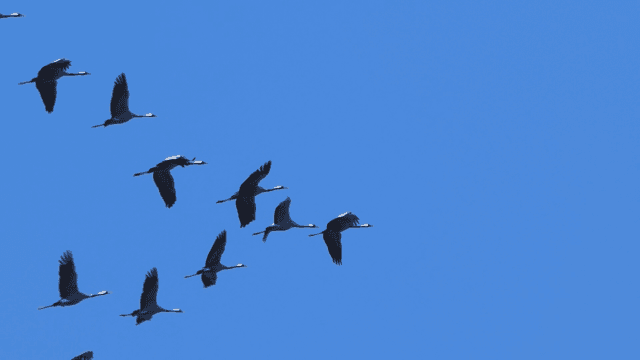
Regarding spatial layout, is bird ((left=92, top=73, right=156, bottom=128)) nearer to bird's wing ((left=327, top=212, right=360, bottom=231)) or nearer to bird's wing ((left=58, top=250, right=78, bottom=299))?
bird's wing ((left=58, top=250, right=78, bottom=299))

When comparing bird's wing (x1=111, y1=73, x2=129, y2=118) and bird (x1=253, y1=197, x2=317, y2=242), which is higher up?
bird's wing (x1=111, y1=73, x2=129, y2=118)

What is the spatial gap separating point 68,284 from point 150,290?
4052 millimetres

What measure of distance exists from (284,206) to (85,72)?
12020mm

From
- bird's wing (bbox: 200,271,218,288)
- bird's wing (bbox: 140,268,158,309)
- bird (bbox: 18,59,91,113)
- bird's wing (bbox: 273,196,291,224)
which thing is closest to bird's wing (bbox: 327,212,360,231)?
bird's wing (bbox: 273,196,291,224)

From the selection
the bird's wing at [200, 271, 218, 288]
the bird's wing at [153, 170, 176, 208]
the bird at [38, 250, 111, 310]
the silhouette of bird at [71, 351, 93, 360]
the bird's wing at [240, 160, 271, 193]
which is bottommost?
the silhouette of bird at [71, 351, 93, 360]

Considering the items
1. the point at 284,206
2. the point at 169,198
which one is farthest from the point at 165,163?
the point at 284,206

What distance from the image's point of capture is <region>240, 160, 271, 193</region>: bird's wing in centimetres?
4816

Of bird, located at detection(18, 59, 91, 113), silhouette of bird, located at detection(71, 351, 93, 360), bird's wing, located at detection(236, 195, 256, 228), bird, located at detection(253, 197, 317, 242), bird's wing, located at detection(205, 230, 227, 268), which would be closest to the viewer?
silhouette of bird, located at detection(71, 351, 93, 360)

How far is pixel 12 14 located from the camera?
46219 mm

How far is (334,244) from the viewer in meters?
49.7

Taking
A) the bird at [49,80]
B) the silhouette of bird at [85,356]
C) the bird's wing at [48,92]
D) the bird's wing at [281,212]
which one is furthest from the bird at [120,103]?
the silhouette of bird at [85,356]

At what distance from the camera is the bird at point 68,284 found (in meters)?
48.1

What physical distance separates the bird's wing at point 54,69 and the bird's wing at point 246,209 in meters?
10.3

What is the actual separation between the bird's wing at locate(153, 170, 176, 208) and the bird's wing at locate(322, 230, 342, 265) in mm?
7534
